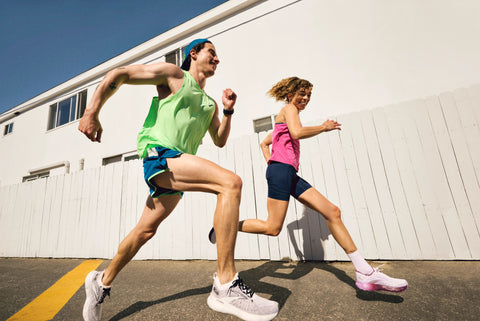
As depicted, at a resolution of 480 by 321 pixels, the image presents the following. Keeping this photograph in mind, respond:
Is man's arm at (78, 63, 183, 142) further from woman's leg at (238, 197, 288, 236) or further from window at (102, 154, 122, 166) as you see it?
window at (102, 154, 122, 166)

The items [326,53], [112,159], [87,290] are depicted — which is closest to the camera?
[87,290]


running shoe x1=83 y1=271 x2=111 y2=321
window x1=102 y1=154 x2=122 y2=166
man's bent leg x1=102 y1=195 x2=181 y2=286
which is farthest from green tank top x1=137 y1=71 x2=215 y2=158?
window x1=102 y1=154 x2=122 y2=166

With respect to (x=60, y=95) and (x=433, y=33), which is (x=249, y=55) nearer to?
(x=433, y=33)

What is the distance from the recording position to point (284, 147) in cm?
229

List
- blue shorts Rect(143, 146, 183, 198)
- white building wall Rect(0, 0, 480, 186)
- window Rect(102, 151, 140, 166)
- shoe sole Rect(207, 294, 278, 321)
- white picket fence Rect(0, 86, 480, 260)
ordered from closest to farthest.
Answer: shoe sole Rect(207, 294, 278, 321) → blue shorts Rect(143, 146, 183, 198) → white picket fence Rect(0, 86, 480, 260) → white building wall Rect(0, 0, 480, 186) → window Rect(102, 151, 140, 166)

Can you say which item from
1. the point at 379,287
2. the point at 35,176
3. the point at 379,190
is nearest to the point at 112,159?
the point at 35,176

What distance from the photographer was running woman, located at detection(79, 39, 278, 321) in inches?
52.2

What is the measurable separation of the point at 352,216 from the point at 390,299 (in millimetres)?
1433

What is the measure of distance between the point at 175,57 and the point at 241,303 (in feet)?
25.2

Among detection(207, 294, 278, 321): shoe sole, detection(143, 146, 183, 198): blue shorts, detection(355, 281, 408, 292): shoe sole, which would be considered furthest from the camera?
detection(355, 281, 408, 292): shoe sole

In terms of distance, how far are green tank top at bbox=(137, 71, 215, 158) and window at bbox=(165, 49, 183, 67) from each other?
6.23 meters

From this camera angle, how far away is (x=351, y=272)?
2.52 meters

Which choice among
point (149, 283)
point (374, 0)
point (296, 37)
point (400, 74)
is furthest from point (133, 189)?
point (374, 0)

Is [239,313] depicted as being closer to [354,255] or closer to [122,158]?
[354,255]
